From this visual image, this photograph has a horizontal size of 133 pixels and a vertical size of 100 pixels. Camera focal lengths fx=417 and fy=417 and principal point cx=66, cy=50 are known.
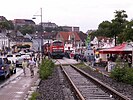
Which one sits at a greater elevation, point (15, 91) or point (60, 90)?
point (60, 90)

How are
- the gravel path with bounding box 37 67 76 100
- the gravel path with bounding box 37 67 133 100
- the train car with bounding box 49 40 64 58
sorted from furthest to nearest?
the train car with bounding box 49 40 64 58 < the gravel path with bounding box 37 67 133 100 < the gravel path with bounding box 37 67 76 100

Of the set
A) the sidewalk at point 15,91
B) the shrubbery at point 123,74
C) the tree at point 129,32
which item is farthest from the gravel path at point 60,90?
the tree at point 129,32

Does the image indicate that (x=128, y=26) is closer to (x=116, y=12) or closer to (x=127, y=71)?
(x=116, y=12)

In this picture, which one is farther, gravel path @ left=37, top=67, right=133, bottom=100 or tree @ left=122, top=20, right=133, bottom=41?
tree @ left=122, top=20, right=133, bottom=41

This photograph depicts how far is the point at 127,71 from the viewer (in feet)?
88.0

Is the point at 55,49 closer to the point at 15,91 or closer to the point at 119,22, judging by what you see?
the point at 119,22

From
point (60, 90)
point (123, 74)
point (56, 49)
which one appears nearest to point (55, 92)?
point (60, 90)

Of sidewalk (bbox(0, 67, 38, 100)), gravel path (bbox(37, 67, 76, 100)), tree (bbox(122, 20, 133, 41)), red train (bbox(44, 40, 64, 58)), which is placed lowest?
sidewalk (bbox(0, 67, 38, 100))

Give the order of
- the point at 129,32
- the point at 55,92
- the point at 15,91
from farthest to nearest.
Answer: the point at 129,32, the point at 15,91, the point at 55,92

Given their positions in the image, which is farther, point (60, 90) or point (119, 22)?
point (119, 22)

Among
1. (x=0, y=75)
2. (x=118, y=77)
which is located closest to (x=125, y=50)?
(x=118, y=77)


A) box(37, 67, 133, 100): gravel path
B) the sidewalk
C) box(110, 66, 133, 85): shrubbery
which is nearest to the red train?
box(110, 66, 133, 85): shrubbery

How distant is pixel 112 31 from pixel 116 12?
2.85m

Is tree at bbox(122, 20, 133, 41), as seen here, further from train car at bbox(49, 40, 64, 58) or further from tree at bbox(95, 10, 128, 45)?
train car at bbox(49, 40, 64, 58)
